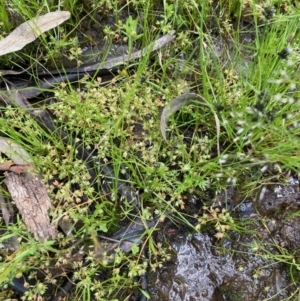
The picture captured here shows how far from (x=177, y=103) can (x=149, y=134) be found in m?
0.20

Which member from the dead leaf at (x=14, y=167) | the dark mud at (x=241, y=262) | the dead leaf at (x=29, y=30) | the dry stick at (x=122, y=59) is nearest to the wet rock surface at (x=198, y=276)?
the dark mud at (x=241, y=262)

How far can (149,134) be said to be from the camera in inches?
82.1

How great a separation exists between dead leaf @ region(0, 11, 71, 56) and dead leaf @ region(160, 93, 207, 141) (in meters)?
0.68

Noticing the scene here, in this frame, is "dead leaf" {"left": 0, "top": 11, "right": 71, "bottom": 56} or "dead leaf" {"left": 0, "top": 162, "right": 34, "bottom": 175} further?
"dead leaf" {"left": 0, "top": 11, "right": 71, "bottom": 56}

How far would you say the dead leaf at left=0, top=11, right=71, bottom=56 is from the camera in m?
2.13

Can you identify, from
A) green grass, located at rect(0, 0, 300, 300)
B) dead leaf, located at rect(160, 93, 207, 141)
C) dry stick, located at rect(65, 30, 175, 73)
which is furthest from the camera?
dry stick, located at rect(65, 30, 175, 73)

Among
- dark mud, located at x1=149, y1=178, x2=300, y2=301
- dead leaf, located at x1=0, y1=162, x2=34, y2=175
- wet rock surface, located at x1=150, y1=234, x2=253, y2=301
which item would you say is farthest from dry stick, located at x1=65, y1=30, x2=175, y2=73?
wet rock surface, located at x1=150, y1=234, x2=253, y2=301

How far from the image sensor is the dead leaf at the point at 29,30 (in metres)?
2.13

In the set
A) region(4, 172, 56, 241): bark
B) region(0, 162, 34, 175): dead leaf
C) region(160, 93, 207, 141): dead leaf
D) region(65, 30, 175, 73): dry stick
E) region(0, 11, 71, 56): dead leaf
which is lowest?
region(4, 172, 56, 241): bark

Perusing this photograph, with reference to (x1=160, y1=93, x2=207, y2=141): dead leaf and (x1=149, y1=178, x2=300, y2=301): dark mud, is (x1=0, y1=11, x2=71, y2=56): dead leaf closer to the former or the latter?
(x1=160, y1=93, x2=207, y2=141): dead leaf

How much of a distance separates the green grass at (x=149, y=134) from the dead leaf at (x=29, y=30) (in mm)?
49

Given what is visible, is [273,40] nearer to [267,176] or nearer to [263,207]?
[267,176]

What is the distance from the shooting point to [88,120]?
2.02 meters

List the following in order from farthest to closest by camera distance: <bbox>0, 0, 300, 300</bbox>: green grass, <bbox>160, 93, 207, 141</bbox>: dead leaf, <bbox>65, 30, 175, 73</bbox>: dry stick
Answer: <bbox>65, 30, 175, 73</bbox>: dry stick < <bbox>160, 93, 207, 141</bbox>: dead leaf < <bbox>0, 0, 300, 300</bbox>: green grass
